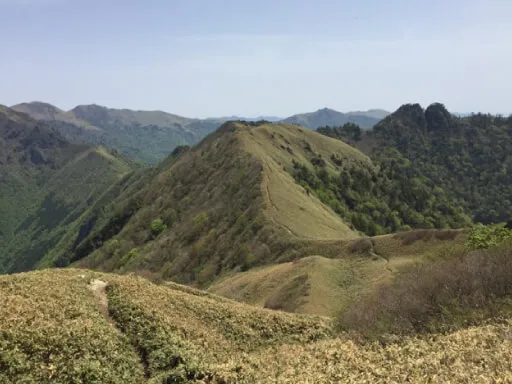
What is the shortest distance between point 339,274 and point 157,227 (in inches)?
3113

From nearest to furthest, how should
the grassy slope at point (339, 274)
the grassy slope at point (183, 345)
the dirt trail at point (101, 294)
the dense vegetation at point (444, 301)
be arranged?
1. the grassy slope at point (183, 345)
2. the dense vegetation at point (444, 301)
3. the dirt trail at point (101, 294)
4. the grassy slope at point (339, 274)

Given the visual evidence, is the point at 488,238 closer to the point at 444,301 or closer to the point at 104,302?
the point at 444,301

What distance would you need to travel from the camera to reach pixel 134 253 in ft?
385

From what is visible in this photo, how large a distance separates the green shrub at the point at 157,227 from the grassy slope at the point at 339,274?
195 feet

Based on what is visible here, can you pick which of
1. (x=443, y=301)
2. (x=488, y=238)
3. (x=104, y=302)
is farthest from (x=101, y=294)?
(x=488, y=238)

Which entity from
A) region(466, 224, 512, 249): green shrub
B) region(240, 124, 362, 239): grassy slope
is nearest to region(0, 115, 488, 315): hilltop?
region(240, 124, 362, 239): grassy slope

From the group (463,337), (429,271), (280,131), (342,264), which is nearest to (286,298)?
(342,264)

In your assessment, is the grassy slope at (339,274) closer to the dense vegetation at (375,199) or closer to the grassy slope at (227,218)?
the grassy slope at (227,218)

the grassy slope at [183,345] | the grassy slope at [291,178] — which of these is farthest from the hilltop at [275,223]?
the grassy slope at [183,345]

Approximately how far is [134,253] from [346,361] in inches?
4074

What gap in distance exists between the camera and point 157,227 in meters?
125

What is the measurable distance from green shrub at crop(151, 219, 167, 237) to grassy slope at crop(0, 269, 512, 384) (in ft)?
297

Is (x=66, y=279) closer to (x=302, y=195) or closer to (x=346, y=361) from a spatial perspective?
(x=346, y=361)

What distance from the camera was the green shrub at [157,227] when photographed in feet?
405
